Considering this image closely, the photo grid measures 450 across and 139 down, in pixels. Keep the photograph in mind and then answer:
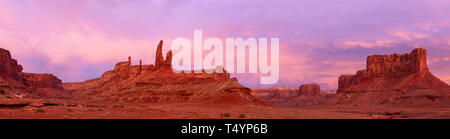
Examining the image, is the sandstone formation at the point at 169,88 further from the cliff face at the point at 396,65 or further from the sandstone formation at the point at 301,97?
the sandstone formation at the point at 301,97

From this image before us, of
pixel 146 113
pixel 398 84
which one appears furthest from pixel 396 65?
pixel 146 113

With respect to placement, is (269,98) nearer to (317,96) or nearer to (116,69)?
(317,96)

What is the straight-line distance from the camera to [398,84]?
86.4 meters

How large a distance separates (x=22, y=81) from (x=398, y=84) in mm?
116577

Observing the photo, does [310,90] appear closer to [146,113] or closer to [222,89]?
[222,89]

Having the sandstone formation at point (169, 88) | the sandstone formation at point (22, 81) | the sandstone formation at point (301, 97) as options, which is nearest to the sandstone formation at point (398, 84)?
the sandstone formation at point (169, 88)

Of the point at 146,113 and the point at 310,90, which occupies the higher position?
the point at 146,113

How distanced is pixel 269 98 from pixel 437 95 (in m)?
113

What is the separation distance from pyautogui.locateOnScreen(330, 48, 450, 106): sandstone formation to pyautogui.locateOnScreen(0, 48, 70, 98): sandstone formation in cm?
9473

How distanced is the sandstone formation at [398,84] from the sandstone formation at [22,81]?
94.7 m

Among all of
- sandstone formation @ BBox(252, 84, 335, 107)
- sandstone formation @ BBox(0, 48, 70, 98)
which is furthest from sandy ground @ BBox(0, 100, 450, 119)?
sandstone formation @ BBox(252, 84, 335, 107)

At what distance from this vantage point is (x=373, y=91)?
92.6 m
